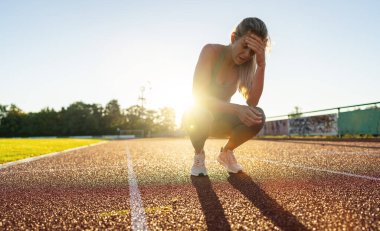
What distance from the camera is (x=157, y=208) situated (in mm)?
2416

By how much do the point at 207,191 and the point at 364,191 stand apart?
4.32 ft

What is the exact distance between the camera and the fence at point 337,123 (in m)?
14.7

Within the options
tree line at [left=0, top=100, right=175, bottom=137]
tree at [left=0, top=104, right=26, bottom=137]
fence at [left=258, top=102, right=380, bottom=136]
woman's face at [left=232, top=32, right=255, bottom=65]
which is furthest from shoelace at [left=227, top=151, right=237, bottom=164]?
tree at [left=0, top=104, right=26, bottom=137]

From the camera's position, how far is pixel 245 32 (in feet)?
11.1

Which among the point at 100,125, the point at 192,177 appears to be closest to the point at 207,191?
the point at 192,177

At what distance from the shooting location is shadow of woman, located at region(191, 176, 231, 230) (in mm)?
1957

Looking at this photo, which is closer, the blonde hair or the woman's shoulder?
the blonde hair

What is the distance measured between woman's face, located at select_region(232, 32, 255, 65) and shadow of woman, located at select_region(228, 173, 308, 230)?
51.0 inches

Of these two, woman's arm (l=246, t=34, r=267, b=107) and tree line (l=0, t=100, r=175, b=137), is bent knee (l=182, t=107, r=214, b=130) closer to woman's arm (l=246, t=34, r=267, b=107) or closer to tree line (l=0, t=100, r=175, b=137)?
woman's arm (l=246, t=34, r=267, b=107)

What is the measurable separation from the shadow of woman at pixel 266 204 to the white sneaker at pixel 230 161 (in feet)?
1.31

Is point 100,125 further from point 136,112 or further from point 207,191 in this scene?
point 207,191

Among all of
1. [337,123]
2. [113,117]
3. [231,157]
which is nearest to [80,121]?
[113,117]

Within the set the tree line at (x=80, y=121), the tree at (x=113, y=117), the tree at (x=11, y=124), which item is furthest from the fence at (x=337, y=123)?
the tree at (x=11, y=124)

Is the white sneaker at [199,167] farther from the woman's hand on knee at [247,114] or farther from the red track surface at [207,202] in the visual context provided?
the woman's hand on knee at [247,114]
